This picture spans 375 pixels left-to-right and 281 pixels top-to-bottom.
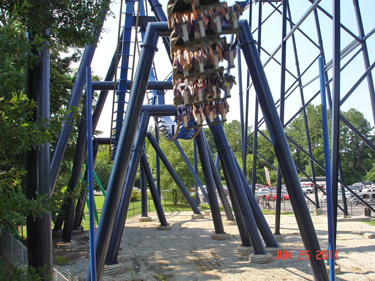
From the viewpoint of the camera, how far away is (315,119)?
185 ft

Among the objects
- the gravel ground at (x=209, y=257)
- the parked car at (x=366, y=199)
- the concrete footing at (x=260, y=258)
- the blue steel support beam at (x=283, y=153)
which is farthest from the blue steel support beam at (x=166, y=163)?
the parked car at (x=366, y=199)

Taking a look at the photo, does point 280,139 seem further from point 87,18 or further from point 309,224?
point 87,18

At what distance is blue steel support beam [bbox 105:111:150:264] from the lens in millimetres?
9336

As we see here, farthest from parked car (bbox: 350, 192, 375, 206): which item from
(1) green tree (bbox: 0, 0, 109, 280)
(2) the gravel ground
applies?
(1) green tree (bbox: 0, 0, 109, 280)

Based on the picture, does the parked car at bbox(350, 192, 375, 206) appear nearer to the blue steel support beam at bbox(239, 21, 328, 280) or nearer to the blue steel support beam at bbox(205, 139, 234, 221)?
the blue steel support beam at bbox(205, 139, 234, 221)

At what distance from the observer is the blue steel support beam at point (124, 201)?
9336 mm

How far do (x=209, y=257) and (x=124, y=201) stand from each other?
11.4 ft

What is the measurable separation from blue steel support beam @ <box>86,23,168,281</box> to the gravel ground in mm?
1985

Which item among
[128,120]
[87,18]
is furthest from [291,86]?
[87,18]

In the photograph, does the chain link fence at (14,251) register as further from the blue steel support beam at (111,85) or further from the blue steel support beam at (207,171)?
the blue steel support beam at (207,171)

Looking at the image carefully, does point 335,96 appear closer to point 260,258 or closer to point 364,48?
point 364,48

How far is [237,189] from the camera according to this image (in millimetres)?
9969

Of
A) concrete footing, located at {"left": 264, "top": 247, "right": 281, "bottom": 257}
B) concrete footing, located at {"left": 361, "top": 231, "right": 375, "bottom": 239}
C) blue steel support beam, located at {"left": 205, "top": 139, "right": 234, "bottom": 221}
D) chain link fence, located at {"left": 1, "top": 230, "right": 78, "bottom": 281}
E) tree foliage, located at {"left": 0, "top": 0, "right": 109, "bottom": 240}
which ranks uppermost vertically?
tree foliage, located at {"left": 0, "top": 0, "right": 109, "bottom": 240}

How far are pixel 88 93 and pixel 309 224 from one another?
18.9 ft
